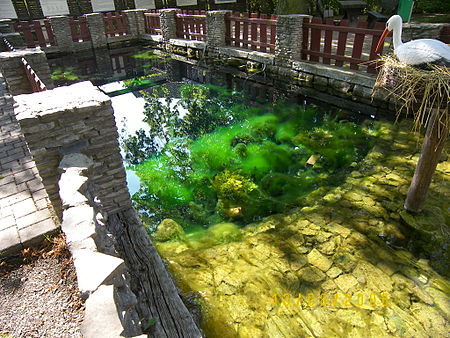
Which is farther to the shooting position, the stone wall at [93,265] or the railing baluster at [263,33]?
the railing baluster at [263,33]

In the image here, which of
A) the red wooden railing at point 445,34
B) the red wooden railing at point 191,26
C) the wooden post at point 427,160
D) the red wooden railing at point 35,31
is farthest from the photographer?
the red wooden railing at point 35,31

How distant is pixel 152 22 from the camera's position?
15.6 meters

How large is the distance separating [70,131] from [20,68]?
185 inches

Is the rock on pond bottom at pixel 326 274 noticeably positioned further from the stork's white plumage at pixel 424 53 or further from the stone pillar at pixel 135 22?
the stone pillar at pixel 135 22

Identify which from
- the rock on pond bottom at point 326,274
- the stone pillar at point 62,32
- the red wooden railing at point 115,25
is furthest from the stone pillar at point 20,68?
the red wooden railing at point 115,25

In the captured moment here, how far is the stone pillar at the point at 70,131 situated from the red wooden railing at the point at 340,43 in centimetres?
602

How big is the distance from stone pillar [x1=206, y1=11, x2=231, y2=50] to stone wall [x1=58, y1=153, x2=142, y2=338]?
9.91 metres

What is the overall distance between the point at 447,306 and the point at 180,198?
3.62 meters

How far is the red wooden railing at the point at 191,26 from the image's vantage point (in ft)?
41.1

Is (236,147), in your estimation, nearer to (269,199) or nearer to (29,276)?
(269,199)

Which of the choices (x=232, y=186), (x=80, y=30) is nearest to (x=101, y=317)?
(x=232, y=186)

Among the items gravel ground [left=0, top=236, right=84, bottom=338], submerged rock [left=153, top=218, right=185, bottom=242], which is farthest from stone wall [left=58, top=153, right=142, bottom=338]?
submerged rock [left=153, top=218, right=185, bottom=242]

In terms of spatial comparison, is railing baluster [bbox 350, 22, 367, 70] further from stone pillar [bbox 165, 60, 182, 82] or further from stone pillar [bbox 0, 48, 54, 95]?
stone pillar [bbox 0, 48, 54, 95]

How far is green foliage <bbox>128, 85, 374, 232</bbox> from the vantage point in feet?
15.8
